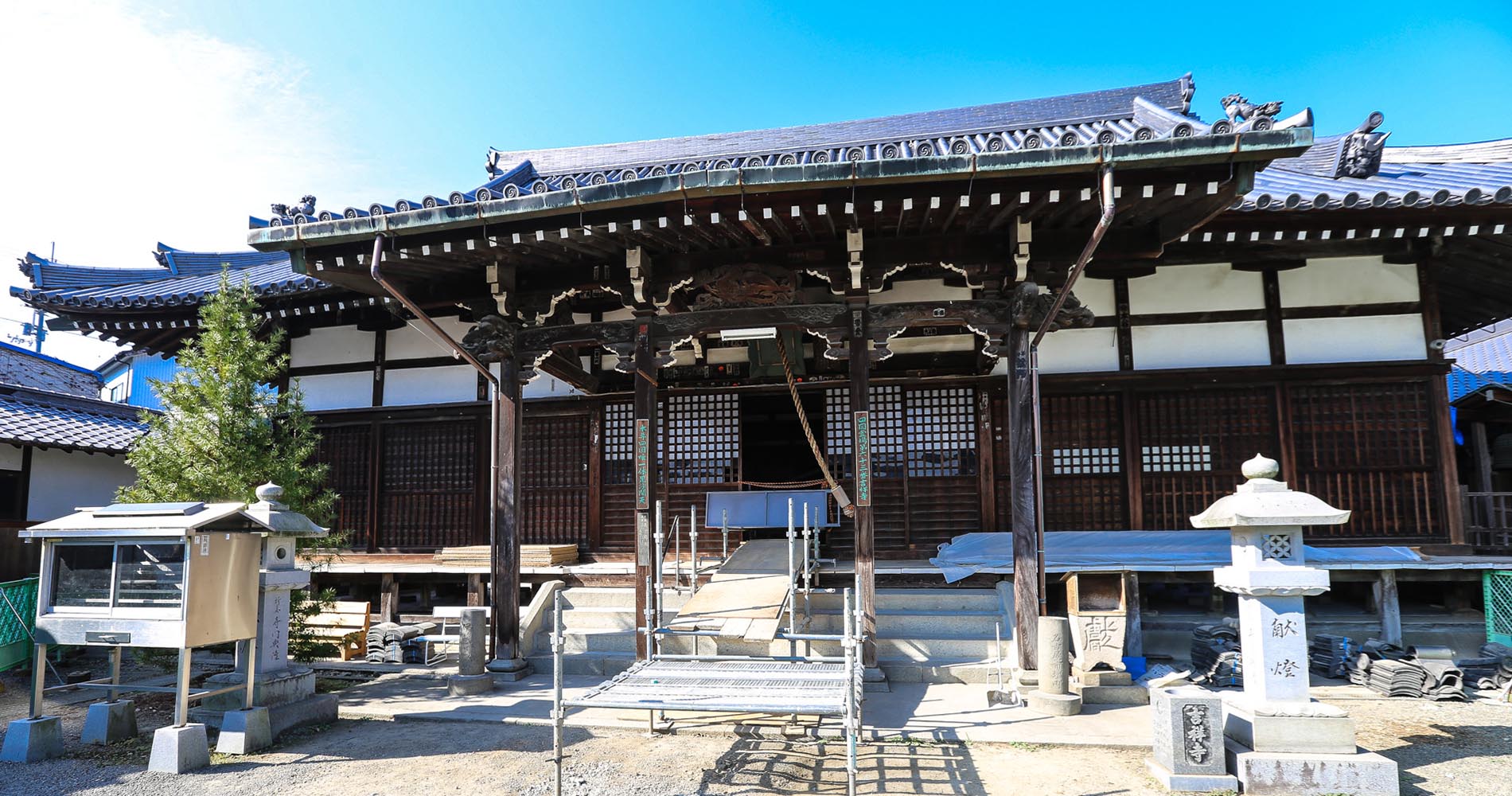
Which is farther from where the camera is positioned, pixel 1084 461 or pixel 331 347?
pixel 331 347

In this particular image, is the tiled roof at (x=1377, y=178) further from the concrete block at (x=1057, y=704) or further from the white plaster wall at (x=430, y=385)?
the white plaster wall at (x=430, y=385)

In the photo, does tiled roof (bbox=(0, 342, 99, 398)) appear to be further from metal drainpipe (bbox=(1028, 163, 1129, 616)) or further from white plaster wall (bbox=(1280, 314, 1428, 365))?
white plaster wall (bbox=(1280, 314, 1428, 365))

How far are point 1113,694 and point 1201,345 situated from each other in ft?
15.5

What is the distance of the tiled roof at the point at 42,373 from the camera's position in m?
15.6

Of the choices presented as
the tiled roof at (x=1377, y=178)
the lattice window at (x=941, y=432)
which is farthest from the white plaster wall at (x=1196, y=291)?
the lattice window at (x=941, y=432)

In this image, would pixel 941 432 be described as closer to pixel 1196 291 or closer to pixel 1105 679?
pixel 1196 291

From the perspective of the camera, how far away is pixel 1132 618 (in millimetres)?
8500

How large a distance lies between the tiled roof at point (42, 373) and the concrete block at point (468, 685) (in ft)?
41.1

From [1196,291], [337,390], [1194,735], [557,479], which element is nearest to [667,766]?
[1194,735]

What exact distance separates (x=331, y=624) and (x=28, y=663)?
326 cm

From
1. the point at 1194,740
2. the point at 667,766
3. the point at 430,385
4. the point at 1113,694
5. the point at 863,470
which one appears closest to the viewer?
the point at 1194,740

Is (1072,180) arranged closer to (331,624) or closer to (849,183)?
(849,183)

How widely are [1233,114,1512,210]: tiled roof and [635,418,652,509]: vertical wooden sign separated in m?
5.86

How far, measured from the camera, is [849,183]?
21.3 feet
